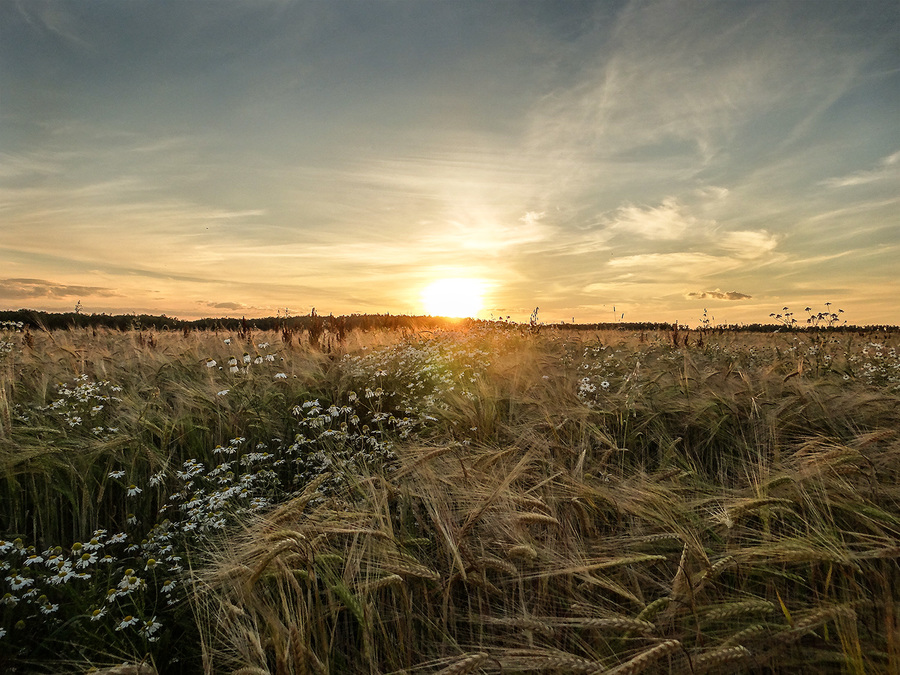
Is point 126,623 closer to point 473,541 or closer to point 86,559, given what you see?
point 86,559

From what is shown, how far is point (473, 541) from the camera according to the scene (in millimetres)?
2514

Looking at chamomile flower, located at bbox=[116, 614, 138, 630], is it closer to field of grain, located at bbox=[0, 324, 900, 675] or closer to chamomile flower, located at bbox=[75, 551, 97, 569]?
field of grain, located at bbox=[0, 324, 900, 675]

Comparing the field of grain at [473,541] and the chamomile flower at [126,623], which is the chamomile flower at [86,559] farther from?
the chamomile flower at [126,623]

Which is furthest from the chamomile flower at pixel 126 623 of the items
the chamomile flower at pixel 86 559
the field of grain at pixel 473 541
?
the chamomile flower at pixel 86 559

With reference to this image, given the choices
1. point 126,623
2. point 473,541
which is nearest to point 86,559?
point 126,623

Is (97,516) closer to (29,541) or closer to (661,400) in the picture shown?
(29,541)

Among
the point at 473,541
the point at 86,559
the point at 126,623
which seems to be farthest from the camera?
the point at 86,559

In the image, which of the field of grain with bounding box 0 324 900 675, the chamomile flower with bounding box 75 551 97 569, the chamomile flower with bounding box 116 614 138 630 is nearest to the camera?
the field of grain with bounding box 0 324 900 675

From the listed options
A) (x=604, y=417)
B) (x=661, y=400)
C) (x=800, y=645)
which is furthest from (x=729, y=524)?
(x=661, y=400)

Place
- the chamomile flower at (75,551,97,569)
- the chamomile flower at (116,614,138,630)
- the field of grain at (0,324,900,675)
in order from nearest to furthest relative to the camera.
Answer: the field of grain at (0,324,900,675), the chamomile flower at (116,614,138,630), the chamomile flower at (75,551,97,569)

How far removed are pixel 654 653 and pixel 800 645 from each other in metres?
0.87

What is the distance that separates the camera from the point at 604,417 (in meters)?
4.39

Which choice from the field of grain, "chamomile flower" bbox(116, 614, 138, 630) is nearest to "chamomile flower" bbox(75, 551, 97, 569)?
the field of grain

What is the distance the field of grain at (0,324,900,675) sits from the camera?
6.01 feet
